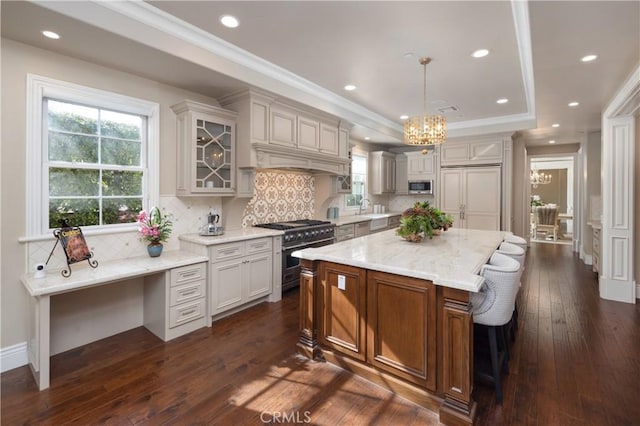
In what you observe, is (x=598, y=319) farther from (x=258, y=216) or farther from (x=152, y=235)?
(x=152, y=235)

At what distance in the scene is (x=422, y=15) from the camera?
255 cm

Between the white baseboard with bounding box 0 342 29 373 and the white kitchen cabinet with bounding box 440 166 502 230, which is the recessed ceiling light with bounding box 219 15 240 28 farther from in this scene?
the white kitchen cabinet with bounding box 440 166 502 230

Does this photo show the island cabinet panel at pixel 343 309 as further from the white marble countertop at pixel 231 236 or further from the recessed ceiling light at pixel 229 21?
the recessed ceiling light at pixel 229 21

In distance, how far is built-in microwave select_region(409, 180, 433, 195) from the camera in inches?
273

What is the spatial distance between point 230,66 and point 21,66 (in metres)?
1.66

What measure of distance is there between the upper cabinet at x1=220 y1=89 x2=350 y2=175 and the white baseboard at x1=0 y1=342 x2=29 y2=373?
2548 millimetres

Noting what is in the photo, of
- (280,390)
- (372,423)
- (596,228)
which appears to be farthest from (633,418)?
(596,228)

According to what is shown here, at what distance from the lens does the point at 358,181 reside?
7027mm

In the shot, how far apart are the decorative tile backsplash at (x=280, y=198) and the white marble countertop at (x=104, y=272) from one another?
122cm

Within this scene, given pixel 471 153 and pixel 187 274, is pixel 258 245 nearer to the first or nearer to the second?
pixel 187 274

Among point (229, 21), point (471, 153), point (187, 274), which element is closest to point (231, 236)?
point (187, 274)

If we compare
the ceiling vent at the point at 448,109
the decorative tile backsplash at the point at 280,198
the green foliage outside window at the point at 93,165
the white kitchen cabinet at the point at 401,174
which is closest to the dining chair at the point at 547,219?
the white kitchen cabinet at the point at 401,174

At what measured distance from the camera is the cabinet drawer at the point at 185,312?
2969 mm

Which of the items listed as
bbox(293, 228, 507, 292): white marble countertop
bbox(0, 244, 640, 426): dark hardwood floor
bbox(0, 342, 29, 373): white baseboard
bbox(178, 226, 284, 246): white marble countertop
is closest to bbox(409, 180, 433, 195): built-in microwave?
bbox(293, 228, 507, 292): white marble countertop
